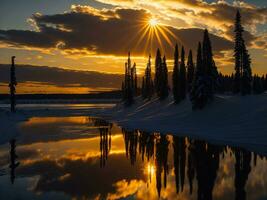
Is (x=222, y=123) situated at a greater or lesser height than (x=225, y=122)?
lesser

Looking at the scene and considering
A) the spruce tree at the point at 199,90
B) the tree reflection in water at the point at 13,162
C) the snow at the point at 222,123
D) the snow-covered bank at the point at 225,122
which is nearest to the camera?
the tree reflection in water at the point at 13,162

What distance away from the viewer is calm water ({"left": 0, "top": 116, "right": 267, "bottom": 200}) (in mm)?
16500

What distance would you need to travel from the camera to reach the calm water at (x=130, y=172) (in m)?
16.5

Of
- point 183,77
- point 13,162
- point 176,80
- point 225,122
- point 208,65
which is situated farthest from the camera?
point 183,77

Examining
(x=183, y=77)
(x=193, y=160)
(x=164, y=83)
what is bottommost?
(x=193, y=160)

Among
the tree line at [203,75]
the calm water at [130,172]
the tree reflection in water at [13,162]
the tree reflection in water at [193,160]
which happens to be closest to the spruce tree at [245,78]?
the tree line at [203,75]

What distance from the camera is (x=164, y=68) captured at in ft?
306

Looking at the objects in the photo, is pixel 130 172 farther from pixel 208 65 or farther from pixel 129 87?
pixel 129 87

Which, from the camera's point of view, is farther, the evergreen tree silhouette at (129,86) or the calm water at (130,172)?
the evergreen tree silhouette at (129,86)

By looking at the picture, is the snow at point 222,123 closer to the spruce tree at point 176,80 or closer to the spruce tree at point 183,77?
the spruce tree at point 176,80

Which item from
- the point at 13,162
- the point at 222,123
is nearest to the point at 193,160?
the point at 13,162

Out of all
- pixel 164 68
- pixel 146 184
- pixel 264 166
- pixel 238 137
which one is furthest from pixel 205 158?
pixel 164 68

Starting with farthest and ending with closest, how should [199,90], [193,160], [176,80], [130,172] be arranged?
[176,80] → [199,90] → [193,160] → [130,172]

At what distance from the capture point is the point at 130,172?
21.7m
